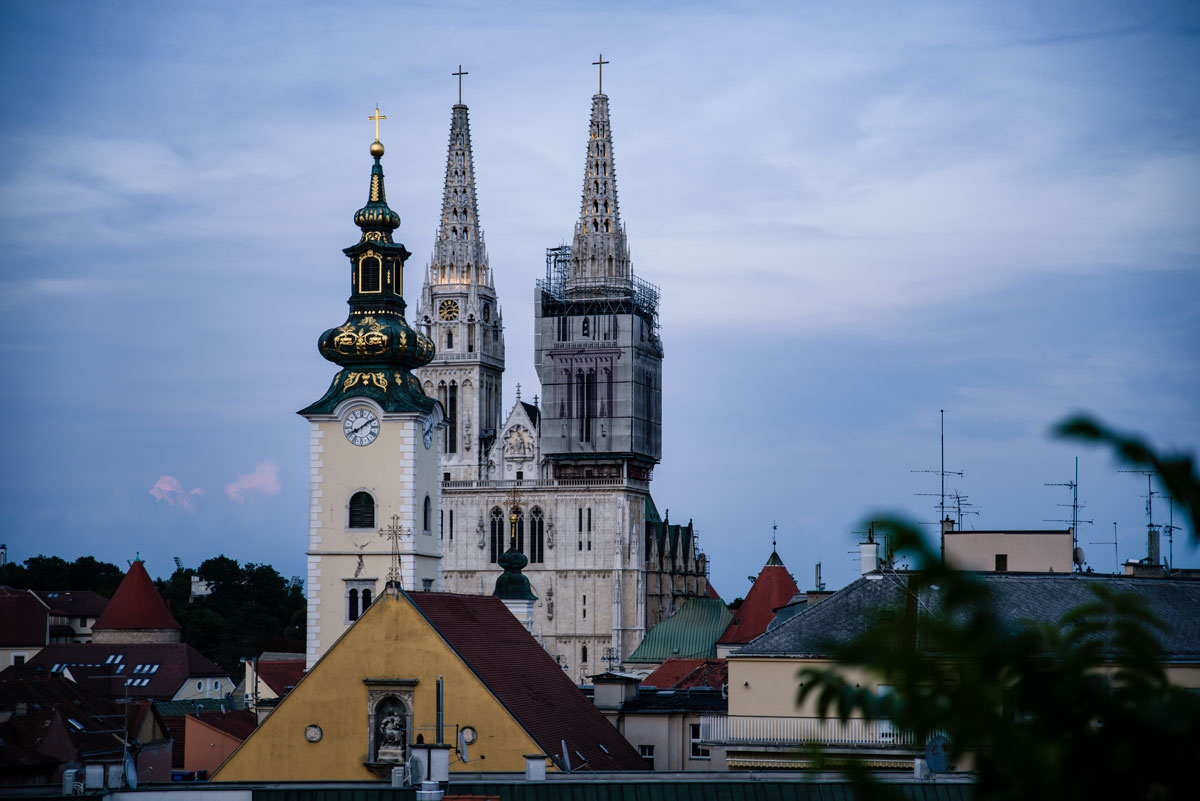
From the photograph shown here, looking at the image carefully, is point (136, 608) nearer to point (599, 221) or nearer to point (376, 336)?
point (599, 221)

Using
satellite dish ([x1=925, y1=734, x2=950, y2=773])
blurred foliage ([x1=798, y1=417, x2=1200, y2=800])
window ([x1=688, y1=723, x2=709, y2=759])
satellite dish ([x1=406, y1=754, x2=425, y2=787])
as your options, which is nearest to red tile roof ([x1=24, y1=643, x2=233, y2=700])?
window ([x1=688, y1=723, x2=709, y2=759])

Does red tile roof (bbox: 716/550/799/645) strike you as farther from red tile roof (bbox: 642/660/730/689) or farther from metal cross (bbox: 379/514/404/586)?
metal cross (bbox: 379/514/404/586)

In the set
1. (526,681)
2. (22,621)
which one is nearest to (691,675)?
(526,681)

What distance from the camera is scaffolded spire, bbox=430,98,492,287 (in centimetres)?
10850

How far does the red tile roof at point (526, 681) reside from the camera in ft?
90.6

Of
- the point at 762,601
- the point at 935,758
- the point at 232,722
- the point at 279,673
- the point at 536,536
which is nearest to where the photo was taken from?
the point at 935,758

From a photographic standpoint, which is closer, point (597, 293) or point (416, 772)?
point (416, 772)

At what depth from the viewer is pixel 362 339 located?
4512 centimetres

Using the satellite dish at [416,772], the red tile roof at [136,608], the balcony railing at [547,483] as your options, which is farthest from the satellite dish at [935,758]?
the balcony railing at [547,483]

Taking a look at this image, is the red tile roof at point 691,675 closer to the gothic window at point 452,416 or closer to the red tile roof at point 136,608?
the red tile roof at point 136,608

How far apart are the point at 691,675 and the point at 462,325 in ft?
184

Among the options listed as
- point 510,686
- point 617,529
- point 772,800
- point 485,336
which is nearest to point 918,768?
point 772,800

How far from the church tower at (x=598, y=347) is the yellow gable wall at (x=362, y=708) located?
75107mm

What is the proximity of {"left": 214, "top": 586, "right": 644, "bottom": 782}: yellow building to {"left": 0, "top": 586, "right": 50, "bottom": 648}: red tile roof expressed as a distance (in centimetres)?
7438
